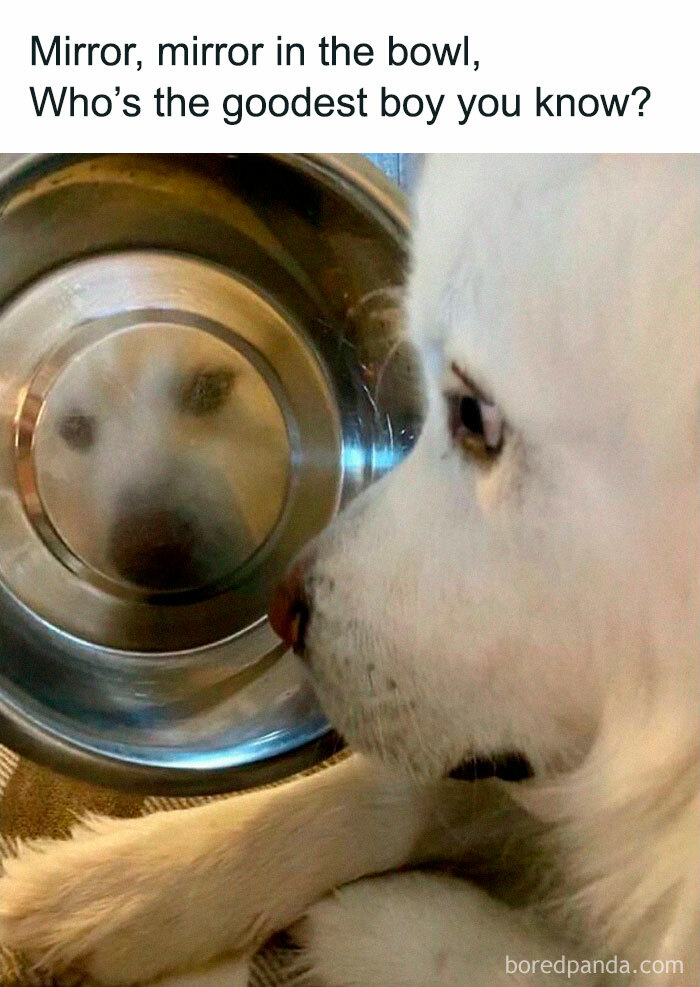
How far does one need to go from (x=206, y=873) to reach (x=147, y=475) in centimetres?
30

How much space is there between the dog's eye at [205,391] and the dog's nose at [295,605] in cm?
23

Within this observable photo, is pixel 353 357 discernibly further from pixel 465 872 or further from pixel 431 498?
pixel 465 872

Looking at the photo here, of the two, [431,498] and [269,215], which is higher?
[269,215]

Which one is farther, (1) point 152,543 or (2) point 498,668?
(1) point 152,543

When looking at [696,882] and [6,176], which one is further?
[6,176]

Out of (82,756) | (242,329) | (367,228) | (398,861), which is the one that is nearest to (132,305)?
(242,329)

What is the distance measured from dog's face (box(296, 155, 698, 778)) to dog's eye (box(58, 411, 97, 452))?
0.29 metres

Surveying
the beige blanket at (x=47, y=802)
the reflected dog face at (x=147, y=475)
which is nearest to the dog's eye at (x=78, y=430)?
the reflected dog face at (x=147, y=475)

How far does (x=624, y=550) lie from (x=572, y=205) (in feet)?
0.54

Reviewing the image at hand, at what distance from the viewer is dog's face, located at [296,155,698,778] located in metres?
0.45

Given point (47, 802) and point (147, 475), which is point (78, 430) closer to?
point (147, 475)

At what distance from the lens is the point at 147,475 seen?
2.60 feet

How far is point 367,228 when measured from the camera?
71cm

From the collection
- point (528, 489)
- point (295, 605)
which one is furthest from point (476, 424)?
point (295, 605)
